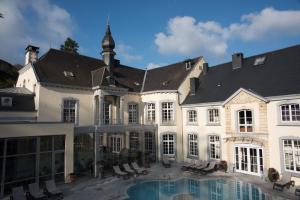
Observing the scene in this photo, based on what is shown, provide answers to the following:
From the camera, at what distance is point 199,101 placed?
2197 centimetres

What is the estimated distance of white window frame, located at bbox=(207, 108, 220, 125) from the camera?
66.7ft

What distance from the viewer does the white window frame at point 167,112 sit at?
2333cm

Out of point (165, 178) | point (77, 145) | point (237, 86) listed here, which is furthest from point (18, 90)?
point (237, 86)

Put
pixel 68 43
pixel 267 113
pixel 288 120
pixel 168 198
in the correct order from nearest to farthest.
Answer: pixel 168 198
pixel 288 120
pixel 267 113
pixel 68 43

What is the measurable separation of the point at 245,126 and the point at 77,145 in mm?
15116

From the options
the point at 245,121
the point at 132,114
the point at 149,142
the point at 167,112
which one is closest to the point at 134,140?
the point at 149,142

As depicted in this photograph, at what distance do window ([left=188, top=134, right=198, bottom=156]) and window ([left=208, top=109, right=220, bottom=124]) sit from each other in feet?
7.81

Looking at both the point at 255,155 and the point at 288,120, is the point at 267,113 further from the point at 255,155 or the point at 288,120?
the point at 255,155

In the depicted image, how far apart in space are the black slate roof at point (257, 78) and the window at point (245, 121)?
184 cm

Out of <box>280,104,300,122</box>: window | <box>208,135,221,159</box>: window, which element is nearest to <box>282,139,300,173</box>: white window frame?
<box>280,104,300,122</box>: window

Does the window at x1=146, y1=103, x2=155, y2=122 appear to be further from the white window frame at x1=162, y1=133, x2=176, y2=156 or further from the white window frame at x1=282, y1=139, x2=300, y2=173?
the white window frame at x1=282, y1=139, x2=300, y2=173

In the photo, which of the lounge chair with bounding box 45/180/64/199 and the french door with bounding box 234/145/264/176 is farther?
the french door with bounding box 234/145/264/176

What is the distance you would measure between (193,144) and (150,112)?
5.77 metres

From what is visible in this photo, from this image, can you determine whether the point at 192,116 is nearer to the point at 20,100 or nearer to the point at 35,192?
the point at 35,192
